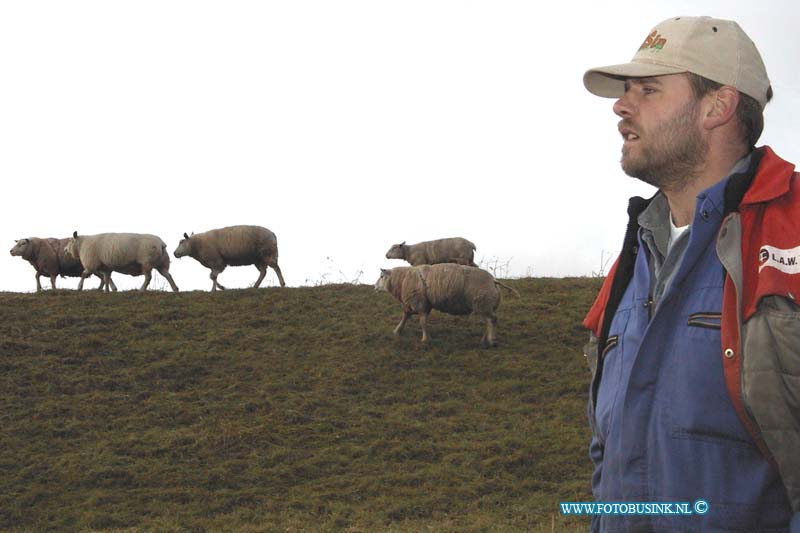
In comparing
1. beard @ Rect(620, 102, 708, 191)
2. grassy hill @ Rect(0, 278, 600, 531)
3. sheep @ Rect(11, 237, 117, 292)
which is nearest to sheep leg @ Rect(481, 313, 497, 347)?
grassy hill @ Rect(0, 278, 600, 531)

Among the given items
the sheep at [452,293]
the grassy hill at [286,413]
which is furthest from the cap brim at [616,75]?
the sheep at [452,293]

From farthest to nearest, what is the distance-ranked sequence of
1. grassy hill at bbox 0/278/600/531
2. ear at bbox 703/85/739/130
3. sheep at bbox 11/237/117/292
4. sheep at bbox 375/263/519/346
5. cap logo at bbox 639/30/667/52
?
sheep at bbox 11/237/117/292, sheep at bbox 375/263/519/346, grassy hill at bbox 0/278/600/531, cap logo at bbox 639/30/667/52, ear at bbox 703/85/739/130

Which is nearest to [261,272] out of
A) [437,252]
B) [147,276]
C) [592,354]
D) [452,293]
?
[147,276]

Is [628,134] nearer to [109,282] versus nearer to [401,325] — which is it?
[401,325]

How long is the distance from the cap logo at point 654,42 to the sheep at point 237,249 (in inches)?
832

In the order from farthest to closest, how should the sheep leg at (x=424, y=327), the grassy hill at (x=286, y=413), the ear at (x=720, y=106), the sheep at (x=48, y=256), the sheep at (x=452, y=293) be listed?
1. the sheep at (x=48, y=256)
2. the sheep leg at (x=424, y=327)
3. the sheep at (x=452, y=293)
4. the grassy hill at (x=286, y=413)
5. the ear at (x=720, y=106)

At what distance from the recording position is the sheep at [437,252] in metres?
26.0

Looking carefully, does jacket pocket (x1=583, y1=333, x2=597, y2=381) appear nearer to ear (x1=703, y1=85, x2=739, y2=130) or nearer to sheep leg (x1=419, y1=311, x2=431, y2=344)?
ear (x1=703, y1=85, x2=739, y2=130)

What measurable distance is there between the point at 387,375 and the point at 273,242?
7.76 meters

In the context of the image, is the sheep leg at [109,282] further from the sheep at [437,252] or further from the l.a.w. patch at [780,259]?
the l.a.w. patch at [780,259]

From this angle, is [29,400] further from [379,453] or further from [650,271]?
[650,271]

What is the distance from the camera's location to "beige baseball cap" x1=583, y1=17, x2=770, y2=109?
3.38m

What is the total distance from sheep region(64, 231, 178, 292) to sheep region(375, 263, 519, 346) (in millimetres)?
7636

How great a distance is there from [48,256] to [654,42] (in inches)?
1033
